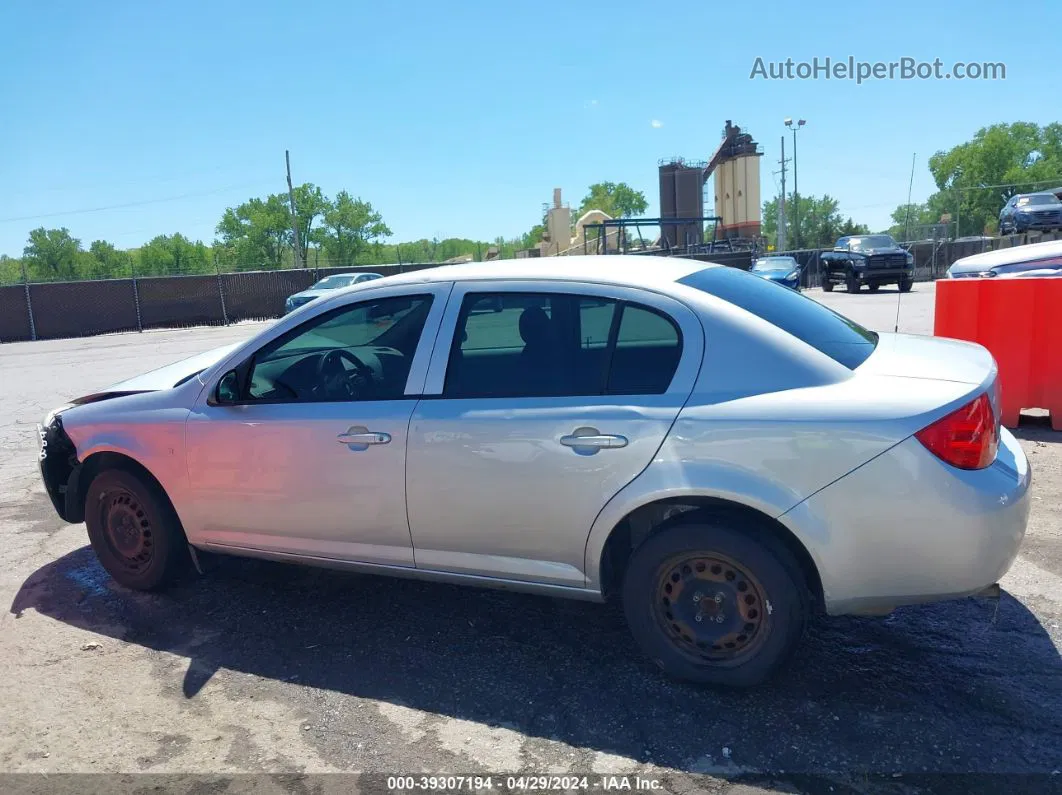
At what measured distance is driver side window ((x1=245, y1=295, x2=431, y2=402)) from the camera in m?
3.70

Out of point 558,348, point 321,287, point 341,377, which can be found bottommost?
point 341,377

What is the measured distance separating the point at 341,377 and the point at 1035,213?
29.7 meters

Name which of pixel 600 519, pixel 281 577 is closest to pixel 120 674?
pixel 281 577

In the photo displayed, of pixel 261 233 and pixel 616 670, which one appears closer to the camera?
pixel 616 670

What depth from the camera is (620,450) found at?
10.3 ft

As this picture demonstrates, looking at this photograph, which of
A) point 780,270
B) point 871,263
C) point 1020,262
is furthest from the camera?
point 871,263

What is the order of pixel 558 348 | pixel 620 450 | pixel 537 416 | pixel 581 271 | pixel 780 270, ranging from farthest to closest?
1. pixel 780 270
2. pixel 581 271
3. pixel 558 348
4. pixel 537 416
5. pixel 620 450

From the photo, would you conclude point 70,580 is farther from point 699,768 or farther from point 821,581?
point 821,581

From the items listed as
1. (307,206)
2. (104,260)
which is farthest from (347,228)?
(104,260)

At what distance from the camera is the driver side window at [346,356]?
370cm

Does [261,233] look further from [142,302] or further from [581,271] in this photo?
[581,271]

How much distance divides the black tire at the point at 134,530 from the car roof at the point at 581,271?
1.77 meters

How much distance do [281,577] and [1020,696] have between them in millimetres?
3647

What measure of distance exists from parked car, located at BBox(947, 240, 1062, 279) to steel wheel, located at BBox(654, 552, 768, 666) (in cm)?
770
